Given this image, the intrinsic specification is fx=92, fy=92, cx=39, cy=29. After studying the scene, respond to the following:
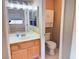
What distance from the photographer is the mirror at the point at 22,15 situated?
8.46 feet

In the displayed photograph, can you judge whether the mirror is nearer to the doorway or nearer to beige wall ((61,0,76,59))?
the doorway

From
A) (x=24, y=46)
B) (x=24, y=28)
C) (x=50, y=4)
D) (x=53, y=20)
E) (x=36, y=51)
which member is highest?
(x=50, y=4)

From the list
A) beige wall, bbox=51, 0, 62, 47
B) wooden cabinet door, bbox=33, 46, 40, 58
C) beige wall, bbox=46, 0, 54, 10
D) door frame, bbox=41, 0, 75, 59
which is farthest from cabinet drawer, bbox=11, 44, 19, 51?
beige wall, bbox=46, 0, 54, 10

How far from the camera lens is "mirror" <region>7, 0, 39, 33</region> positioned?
2578 mm

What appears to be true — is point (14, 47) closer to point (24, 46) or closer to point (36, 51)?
point (24, 46)

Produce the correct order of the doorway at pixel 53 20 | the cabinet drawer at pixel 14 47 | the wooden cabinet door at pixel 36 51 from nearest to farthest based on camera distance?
the cabinet drawer at pixel 14 47 < the wooden cabinet door at pixel 36 51 < the doorway at pixel 53 20

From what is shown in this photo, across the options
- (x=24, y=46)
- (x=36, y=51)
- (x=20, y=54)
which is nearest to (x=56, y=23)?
(x=36, y=51)

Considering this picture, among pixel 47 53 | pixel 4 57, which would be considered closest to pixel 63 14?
pixel 4 57

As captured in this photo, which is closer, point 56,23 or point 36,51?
point 36,51

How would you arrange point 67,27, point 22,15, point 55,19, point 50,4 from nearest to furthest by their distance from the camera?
point 67,27, point 22,15, point 50,4, point 55,19

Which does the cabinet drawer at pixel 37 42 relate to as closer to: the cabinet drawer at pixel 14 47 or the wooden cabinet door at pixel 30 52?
the wooden cabinet door at pixel 30 52

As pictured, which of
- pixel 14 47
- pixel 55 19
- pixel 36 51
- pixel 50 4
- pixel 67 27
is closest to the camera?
pixel 67 27

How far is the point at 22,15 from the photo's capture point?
9.15ft

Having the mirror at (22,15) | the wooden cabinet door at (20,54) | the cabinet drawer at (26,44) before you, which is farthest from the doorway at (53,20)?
the wooden cabinet door at (20,54)
